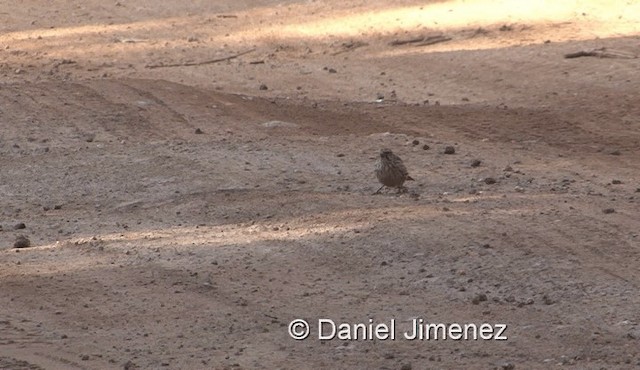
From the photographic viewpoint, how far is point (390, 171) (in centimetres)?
895

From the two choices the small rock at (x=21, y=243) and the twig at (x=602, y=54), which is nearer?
the small rock at (x=21, y=243)

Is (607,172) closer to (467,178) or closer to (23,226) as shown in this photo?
(467,178)

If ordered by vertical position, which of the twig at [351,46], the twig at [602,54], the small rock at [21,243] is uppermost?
the twig at [602,54]

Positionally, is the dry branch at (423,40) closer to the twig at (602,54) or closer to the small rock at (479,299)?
the twig at (602,54)

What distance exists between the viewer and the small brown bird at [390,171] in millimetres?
8930

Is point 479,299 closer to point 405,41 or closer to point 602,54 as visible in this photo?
point 602,54

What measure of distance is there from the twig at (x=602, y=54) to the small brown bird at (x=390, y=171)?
5.30 meters

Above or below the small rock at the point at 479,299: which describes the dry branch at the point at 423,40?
above

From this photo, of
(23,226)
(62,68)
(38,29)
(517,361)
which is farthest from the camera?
(38,29)

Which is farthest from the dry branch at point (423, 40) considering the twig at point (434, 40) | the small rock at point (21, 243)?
the small rock at point (21, 243)

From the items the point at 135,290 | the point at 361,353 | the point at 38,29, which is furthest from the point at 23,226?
the point at 38,29

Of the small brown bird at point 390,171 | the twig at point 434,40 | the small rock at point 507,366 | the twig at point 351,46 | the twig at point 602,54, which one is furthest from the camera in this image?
the twig at point 351,46

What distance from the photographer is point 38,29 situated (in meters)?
17.6

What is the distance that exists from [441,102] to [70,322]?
6476mm
